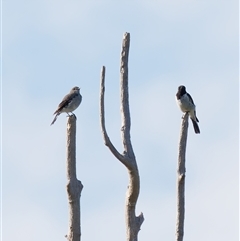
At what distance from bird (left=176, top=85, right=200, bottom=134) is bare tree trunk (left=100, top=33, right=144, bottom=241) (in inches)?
204

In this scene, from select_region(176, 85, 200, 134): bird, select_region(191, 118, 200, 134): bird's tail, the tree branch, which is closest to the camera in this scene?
the tree branch

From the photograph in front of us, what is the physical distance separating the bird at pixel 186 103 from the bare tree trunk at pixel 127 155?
5.19 meters

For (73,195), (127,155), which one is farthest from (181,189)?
(73,195)

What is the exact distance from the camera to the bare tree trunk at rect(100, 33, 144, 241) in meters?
11.8

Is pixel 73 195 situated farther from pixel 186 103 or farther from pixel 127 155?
pixel 186 103

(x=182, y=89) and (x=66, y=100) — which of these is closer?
(x=182, y=89)

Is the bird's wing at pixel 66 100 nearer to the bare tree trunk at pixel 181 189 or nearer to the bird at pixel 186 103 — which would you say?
the bird at pixel 186 103

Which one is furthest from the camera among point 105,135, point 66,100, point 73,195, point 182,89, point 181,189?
point 66,100

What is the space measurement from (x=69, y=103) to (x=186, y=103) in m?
2.35

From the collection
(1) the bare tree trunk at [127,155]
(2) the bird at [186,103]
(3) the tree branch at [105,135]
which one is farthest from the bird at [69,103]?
(3) the tree branch at [105,135]

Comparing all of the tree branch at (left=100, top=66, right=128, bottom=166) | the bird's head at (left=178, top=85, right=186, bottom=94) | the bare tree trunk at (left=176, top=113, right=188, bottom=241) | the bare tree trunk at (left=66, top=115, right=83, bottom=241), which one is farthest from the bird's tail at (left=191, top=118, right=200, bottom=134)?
the bare tree trunk at (left=66, top=115, right=83, bottom=241)

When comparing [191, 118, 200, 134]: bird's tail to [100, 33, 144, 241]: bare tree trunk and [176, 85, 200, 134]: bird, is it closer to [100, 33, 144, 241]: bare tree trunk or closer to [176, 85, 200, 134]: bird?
[176, 85, 200, 134]: bird

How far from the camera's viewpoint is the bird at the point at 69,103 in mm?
18094

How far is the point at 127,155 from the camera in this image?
11.9 m
